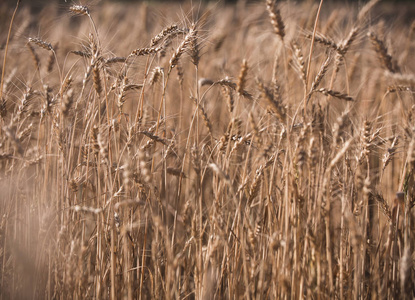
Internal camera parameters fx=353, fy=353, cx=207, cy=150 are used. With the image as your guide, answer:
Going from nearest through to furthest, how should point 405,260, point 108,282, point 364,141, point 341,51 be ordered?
point 405,260 → point 364,141 → point 108,282 → point 341,51

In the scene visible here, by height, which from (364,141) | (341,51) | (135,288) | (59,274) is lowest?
(135,288)

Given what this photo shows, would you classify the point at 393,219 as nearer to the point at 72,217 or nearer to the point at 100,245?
the point at 100,245

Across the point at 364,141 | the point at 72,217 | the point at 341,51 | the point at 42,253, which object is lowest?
the point at 42,253

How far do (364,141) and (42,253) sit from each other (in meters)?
1.38

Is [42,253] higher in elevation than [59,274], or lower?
higher

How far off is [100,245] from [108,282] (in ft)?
1.05

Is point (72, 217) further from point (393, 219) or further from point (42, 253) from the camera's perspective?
point (393, 219)

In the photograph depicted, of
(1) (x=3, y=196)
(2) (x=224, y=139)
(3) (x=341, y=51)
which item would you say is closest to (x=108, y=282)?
(1) (x=3, y=196)

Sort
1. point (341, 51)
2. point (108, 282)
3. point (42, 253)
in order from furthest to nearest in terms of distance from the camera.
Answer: point (341, 51)
point (108, 282)
point (42, 253)

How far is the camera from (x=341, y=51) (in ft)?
5.60

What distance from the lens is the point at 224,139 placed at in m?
1.49

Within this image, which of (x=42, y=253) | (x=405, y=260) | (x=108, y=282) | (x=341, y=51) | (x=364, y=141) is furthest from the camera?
(x=341, y=51)

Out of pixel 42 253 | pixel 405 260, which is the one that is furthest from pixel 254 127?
pixel 42 253

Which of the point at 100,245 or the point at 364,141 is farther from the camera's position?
the point at 364,141
